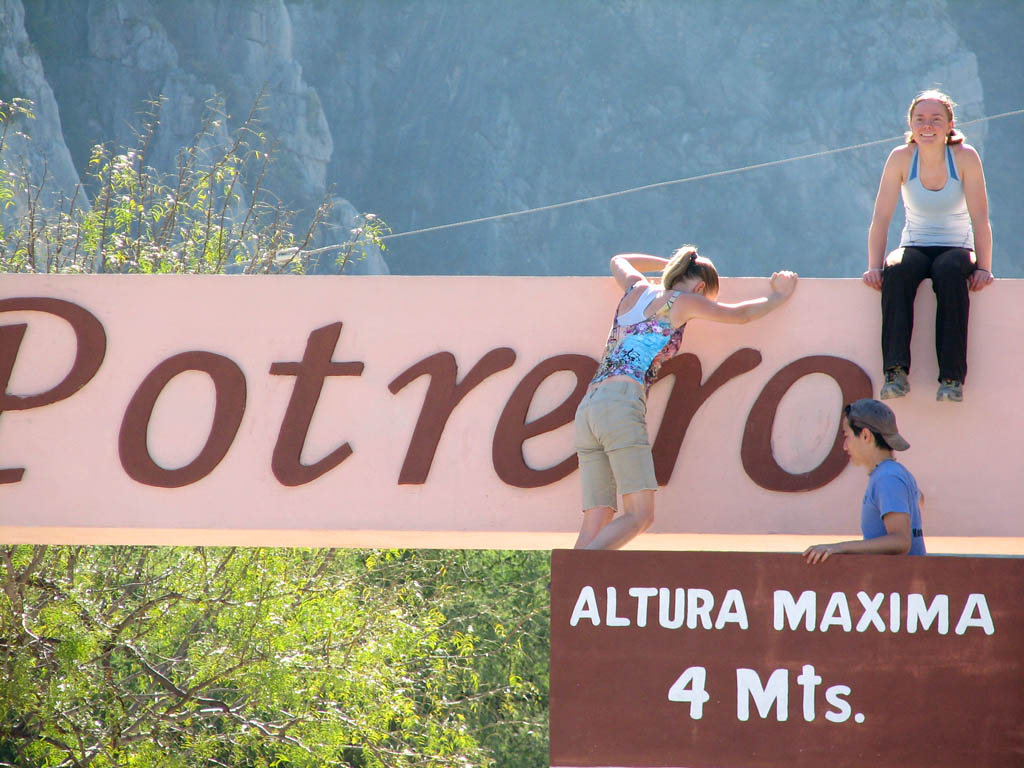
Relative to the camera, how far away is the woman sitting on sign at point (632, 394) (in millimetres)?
4836

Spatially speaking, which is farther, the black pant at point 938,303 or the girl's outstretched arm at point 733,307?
the black pant at point 938,303

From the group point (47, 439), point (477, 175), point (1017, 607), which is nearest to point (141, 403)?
point (47, 439)

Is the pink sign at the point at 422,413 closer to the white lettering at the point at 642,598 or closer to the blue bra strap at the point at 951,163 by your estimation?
the blue bra strap at the point at 951,163

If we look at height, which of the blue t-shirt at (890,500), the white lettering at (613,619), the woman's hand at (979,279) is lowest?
the white lettering at (613,619)

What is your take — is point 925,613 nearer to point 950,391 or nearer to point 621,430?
point 621,430

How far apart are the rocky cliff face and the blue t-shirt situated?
3784cm

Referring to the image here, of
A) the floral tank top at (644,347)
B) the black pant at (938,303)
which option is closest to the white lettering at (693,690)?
the floral tank top at (644,347)

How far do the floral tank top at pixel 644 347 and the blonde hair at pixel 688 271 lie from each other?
0.10m

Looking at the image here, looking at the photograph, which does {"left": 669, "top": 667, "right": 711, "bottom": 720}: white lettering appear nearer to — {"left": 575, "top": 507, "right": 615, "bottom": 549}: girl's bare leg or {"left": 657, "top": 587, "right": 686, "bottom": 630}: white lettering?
{"left": 657, "top": 587, "right": 686, "bottom": 630}: white lettering

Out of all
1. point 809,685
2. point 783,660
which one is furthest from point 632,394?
point 809,685

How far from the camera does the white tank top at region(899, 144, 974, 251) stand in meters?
5.36

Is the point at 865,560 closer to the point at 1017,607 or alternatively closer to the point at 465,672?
the point at 1017,607

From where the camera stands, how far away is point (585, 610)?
4.12m

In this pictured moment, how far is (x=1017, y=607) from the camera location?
4047mm
